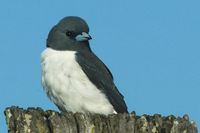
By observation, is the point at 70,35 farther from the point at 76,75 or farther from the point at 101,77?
the point at 76,75

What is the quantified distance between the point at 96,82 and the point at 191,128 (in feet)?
17.3

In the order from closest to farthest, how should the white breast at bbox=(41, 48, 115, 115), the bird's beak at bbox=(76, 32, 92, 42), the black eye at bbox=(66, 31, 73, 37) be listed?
1. the white breast at bbox=(41, 48, 115, 115)
2. the bird's beak at bbox=(76, 32, 92, 42)
3. the black eye at bbox=(66, 31, 73, 37)

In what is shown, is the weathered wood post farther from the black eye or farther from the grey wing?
the black eye

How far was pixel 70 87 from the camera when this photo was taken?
12.1 metres

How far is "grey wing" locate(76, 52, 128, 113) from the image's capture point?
12.5 metres

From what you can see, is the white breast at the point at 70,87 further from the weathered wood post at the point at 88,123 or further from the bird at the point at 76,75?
the weathered wood post at the point at 88,123

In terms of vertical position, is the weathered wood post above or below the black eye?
below

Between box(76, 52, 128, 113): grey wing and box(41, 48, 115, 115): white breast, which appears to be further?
box(76, 52, 128, 113): grey wing

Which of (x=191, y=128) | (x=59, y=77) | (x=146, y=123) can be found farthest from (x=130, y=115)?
(x=59, y=77)

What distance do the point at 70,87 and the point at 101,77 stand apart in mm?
888

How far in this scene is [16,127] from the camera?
747 cm

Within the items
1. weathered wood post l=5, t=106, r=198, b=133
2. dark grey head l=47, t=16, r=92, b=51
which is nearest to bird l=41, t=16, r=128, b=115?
dark grey head l=47, t=16, r=92, b=51

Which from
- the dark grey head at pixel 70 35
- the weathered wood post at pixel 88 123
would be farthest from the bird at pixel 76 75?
the weathered wood post at pixel 88 123

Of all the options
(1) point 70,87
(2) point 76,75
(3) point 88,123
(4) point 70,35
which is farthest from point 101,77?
(3) point 88,123
